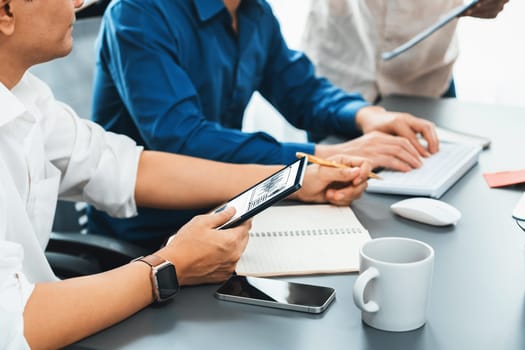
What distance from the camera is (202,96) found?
154 cm

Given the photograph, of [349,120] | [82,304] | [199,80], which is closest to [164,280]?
[82,304]

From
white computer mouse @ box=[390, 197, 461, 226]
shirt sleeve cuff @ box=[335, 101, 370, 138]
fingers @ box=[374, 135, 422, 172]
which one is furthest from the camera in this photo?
shirt sleeve cuff @ box=[335, 101, 370, 138]

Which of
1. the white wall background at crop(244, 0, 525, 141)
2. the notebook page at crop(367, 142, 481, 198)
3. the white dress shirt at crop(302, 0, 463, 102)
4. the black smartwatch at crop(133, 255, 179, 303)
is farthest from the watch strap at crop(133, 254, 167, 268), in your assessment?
the white wall background at crop(244, 0, 525, 141)

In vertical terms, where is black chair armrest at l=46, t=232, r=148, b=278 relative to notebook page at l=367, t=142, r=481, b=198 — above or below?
below

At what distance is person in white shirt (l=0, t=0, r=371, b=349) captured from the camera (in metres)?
0.80

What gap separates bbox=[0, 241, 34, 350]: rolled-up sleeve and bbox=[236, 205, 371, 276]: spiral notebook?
30cm

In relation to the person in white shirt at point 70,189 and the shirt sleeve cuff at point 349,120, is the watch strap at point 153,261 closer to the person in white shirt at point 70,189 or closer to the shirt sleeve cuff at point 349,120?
the person in white shirt at point 70,189

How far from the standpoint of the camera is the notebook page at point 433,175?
4.01ft

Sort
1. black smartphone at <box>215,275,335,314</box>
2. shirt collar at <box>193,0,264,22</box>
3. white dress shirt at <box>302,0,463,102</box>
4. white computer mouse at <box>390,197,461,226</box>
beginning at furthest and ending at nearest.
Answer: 1. white dress shirt at <box>302,0,463,102</box>
2. shirt collar at <box>193,0,264,22</box>
3. white computer mouse at <box>390,197,461,226</box>
4. black smartphone at <box>215,275,335,314</box>

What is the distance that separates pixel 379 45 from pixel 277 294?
1.26 m

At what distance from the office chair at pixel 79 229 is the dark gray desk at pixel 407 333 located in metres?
0.33

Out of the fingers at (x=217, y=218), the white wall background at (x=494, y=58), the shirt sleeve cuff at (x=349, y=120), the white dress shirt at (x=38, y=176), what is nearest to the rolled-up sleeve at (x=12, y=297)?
the white dress shirt at (x=38, y=176)

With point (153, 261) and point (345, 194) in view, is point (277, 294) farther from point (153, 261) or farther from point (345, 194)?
point (345, 194)

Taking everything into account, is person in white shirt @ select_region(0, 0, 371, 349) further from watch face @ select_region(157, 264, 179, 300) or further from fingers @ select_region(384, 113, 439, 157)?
fingers @ select_region(384, 113, 439, 157)
